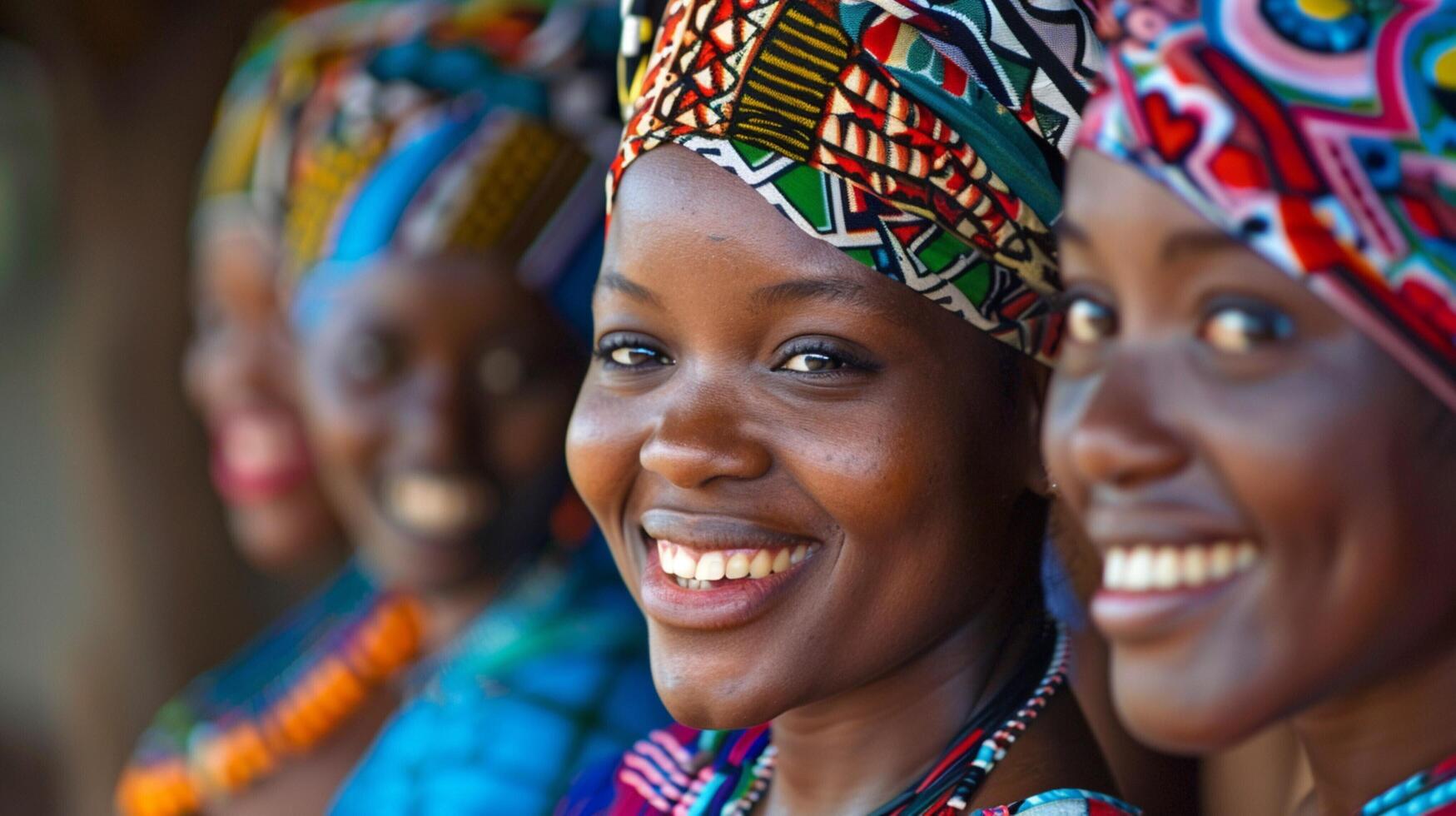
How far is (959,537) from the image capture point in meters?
1.80

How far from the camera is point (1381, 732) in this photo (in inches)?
55.2

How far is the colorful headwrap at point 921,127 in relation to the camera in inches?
68.5

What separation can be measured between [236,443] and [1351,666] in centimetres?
361

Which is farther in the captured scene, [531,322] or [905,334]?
[531,322]

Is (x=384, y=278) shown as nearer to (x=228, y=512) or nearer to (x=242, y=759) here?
(x=242, y=759)

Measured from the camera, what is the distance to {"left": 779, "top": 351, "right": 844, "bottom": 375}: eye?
5.79ft

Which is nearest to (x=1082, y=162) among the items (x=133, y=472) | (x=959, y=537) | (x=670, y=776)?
(x=959, y=537)

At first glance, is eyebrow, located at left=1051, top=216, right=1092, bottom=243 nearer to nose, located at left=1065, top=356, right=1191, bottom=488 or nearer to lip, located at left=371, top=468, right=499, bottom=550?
nose, located at left=1065, top=356, right=1191, bottom=488

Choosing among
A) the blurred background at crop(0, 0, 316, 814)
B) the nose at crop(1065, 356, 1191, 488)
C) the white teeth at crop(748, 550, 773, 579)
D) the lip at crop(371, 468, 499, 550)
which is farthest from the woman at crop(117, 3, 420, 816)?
the nose at crop(1065, 356, 1191, 488)

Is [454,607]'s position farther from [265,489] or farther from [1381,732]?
[1381,732]

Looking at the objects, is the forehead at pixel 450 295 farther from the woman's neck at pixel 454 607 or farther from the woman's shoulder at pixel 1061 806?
the woman's shoulder at pixel 1061 806

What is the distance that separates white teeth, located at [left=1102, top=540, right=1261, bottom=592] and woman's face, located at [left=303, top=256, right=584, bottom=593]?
193 centimetres

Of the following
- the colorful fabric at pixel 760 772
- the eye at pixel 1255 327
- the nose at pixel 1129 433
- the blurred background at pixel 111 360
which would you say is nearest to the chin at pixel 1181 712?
the nose at pixel 1129 433

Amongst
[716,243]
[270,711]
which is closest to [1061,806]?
[716,243]
